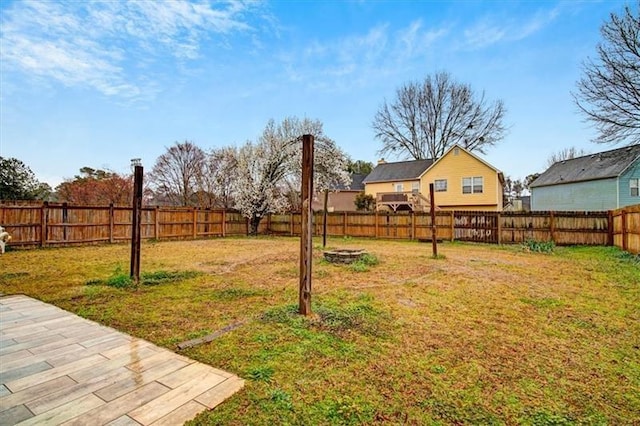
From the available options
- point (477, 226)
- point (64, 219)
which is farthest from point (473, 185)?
point (64, 219)

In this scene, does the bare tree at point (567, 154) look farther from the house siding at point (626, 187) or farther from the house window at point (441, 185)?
the house window at point (441, 185)

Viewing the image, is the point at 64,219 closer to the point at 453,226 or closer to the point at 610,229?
the point at 453,226

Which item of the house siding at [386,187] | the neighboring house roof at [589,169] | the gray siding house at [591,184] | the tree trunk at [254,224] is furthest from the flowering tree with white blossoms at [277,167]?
the neighboring house roof at [589,169]

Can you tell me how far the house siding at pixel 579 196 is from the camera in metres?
17.6

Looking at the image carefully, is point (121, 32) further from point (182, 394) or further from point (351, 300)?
point (182, 394)

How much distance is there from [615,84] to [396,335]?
1282 cm

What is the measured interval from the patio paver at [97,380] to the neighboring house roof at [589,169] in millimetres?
19957

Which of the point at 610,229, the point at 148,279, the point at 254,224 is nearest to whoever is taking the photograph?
the point at 148,279

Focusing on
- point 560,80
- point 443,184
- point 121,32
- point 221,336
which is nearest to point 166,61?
point 121,32

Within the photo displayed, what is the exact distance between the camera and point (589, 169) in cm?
1902

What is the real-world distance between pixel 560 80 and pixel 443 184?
425 inches

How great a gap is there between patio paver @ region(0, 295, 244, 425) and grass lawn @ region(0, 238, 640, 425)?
0.63 feet

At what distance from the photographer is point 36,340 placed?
117 inches

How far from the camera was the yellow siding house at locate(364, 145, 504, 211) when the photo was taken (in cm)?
2028
